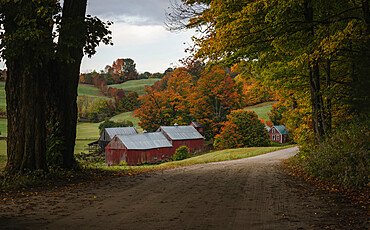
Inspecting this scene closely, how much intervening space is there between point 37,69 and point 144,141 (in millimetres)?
29867

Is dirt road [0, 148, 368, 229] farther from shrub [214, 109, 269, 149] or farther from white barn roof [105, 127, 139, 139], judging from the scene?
white barn roof [105, 127, 139, 139]

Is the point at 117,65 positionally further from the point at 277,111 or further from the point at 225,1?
the point at 225,1

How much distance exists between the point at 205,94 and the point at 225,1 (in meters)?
42.4

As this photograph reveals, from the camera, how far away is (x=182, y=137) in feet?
142

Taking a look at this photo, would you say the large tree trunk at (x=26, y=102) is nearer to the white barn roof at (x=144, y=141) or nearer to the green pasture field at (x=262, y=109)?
the white barn roof at (x=144, y=141)

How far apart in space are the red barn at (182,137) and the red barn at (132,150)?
3265 mm

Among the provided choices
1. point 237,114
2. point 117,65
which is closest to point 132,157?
point 237,114

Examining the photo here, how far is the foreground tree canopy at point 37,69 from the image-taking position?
7.28 meters

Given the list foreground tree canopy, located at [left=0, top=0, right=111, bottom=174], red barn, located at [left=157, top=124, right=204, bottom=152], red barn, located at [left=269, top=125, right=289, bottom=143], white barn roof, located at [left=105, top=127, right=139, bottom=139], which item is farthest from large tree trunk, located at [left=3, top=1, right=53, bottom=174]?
red barn, located at [left=269, top=125, right=289, bottom=143]

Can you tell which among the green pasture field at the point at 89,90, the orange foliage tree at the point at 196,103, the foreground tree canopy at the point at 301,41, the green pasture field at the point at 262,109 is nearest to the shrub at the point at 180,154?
the orange foliage tree at the point at 196,103

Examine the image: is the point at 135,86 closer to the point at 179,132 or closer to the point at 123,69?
the point at 123,69

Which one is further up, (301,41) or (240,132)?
(301,41)

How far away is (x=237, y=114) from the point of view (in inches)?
1705

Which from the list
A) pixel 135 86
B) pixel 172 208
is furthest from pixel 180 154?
pixel 135 86
